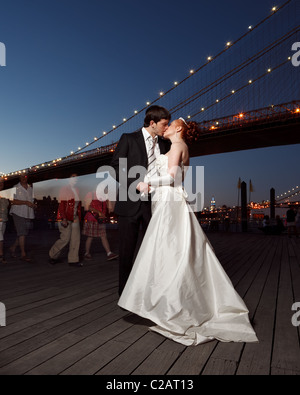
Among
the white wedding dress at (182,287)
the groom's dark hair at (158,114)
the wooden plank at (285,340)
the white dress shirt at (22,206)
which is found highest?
the groom's dark hair at (158,114)

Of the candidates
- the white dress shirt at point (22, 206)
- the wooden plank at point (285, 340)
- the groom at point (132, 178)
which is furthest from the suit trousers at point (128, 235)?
the white dress shirt at point (22, 206)

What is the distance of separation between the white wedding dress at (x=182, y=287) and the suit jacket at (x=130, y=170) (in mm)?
355

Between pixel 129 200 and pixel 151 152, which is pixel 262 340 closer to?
pixel 129 200

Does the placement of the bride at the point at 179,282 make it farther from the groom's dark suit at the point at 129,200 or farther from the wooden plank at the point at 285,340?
the groom's dark suit at the point at 129,200

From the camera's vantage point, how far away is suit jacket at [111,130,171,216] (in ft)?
7.52

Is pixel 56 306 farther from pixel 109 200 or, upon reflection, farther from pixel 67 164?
pixel 67 164

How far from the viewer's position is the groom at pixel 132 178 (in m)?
2.30

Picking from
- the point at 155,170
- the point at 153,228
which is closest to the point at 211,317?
the point at 153,228

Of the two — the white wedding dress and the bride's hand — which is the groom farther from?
the white wedding dress

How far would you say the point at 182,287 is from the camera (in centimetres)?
175

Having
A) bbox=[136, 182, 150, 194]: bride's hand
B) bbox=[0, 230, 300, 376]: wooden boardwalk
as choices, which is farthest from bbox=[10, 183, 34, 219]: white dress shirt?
bbox=[136, 182, 150, 194]: bride's hand

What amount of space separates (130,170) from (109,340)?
3.95 feet

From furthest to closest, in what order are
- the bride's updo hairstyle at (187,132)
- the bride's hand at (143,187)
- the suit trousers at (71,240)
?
the suit trousers at (71,240)
the bride's updo hairstyle at (187,132)
the bride's hand at (143,187)

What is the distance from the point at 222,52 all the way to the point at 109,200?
A: 27.6 metres
